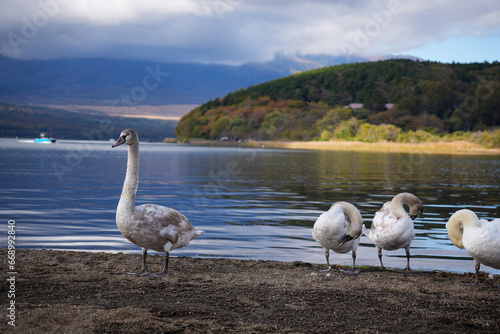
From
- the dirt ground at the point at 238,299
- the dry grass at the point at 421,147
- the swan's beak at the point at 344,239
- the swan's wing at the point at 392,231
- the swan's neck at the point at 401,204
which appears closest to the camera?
the dirt ground at the point at 238,299

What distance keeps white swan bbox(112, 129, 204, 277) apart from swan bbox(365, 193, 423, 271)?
4200 millimetres

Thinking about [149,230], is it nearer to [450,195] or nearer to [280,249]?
[280,249]

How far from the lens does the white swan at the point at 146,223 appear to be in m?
9.70

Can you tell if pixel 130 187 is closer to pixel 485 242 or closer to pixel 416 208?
pixel 416 208

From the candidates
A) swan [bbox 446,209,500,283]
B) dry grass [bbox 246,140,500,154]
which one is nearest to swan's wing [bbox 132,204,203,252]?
swan [bbox 446,209,500,283]

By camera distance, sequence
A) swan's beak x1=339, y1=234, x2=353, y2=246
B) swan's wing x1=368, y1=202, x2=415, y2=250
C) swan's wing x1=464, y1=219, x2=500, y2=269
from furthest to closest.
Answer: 1. swan's wing x1=368, y1=202, x2=415, y2=250
2. swan's beak x1=339, y1=234, x2=353, y2=246
3. swan's wing x1=464, y1=219, x2=500, y2=269

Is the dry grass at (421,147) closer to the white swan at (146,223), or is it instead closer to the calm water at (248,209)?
the calm water at (248,209)

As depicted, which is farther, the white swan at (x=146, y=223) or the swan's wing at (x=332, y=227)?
the swan's wing at (x=332, y=227)

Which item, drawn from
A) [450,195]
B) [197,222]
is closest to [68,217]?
[197,222]

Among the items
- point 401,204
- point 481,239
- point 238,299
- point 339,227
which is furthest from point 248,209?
point 238,299

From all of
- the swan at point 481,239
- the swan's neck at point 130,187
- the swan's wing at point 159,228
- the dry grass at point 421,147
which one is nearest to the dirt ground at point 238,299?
the swan at point 481,239

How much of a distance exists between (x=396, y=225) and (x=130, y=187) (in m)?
5.59

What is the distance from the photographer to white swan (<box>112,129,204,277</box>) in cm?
970

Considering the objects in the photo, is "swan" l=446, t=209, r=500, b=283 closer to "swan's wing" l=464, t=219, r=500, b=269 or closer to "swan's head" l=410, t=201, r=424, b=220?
"swan's wing" l=464, t=219, r=500, b=269
